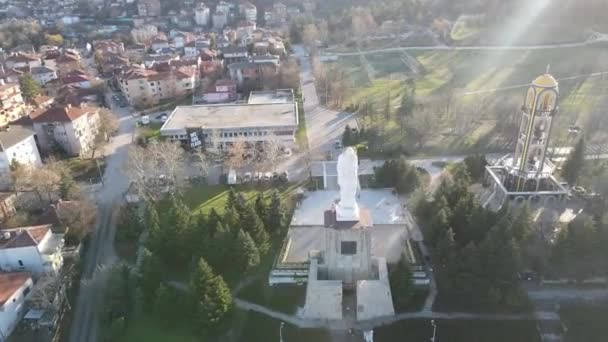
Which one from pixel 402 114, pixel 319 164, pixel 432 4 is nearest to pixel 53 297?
pixel 319 164

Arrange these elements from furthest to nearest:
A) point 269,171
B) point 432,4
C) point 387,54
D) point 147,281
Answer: point 432,4, point 387,54, point 269,171, point 147,281

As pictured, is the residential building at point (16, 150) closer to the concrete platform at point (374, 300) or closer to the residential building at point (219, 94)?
the residential building at point (219, 94)

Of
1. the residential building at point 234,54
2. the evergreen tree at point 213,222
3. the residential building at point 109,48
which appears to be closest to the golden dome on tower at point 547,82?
the evergreen tree at point 213,222

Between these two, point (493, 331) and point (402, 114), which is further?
point (402, 114)

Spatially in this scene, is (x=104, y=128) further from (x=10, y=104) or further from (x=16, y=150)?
(x=10, y=104)

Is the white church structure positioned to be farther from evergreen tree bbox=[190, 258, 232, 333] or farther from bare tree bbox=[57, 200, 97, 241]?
bare tree bbox=[57, 200, 97, 241]

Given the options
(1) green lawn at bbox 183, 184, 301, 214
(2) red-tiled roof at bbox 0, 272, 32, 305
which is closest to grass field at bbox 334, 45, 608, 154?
(1) green lawn at bbox 183, 184, 301, 214

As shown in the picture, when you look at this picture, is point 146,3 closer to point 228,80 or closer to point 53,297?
point 228,80

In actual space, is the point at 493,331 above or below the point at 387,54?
below
